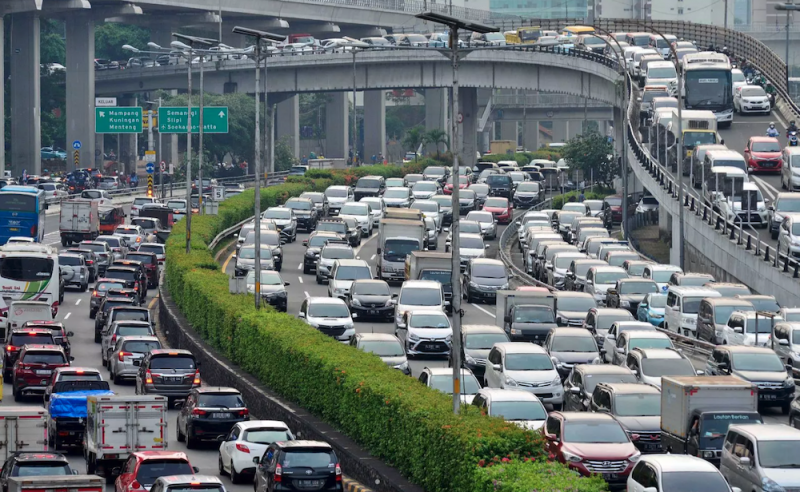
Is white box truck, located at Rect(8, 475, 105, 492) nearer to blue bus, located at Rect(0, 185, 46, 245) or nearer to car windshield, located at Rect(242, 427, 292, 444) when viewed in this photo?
car windshield, located at Rect(242, 427, 292, 444)

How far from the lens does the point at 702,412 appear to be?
80.2ft

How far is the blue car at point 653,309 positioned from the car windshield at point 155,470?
74.8 ft

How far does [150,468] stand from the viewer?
2258 cm

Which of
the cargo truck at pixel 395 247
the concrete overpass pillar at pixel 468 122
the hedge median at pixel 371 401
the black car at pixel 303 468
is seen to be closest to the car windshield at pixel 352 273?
the cargo truck at pixel 395 247

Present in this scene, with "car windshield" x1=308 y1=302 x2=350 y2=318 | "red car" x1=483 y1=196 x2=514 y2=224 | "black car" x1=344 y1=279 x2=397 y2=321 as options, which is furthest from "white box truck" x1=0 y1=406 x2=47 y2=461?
"red car" x1=483 y1=196 x2=514 y2=224

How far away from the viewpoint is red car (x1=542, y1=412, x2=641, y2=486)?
22938 millimetres

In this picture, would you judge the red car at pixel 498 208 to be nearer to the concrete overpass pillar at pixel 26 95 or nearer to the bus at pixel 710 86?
the bus at pixel 710 86

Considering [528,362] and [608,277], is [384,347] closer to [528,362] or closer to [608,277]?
[528,362]

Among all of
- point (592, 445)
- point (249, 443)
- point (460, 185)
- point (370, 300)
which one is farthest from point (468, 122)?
point (592, 445)

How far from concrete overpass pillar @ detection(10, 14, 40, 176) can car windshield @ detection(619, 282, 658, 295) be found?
2819 inches

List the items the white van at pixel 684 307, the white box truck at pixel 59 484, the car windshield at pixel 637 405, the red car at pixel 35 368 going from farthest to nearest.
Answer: the white van at pixel 684 307 → the red car at pixel 35 368 → the car windshield at pixel 637 405 → the white box truck at pixel 59 484

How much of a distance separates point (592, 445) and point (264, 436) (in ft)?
19.6

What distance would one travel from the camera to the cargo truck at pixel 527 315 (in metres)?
39.3

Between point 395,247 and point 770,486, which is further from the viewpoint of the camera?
point 395,247
